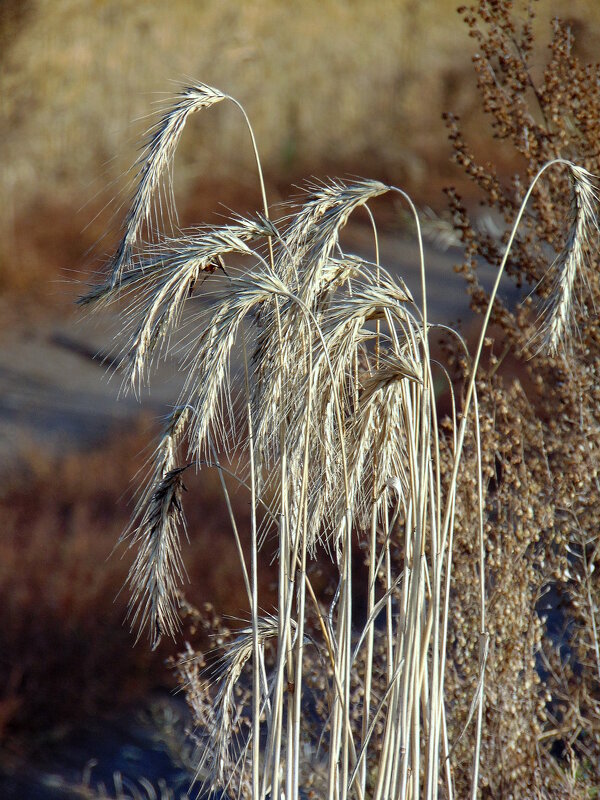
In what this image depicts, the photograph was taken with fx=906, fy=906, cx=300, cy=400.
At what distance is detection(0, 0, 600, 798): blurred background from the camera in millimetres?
2631

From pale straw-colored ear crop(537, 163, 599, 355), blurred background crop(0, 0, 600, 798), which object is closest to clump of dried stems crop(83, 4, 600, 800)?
pale straw-colored ear crop(537, 163, 599, 355)

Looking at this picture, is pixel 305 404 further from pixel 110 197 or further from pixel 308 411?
pixel 110 197

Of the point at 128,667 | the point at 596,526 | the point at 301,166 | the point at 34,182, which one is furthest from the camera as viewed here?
the point at 301,166

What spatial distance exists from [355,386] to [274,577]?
2.07m

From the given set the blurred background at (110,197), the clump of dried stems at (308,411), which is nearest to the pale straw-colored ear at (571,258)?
the clump of dried stems at (308,411)

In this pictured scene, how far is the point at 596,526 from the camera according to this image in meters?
2.06

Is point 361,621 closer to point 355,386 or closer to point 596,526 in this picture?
point 596,526

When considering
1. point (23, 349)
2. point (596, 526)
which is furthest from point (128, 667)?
point (23, 349)

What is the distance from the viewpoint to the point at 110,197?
6.83 m

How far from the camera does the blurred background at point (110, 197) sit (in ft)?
8.63

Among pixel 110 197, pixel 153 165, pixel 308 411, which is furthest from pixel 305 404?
pixel 110 197

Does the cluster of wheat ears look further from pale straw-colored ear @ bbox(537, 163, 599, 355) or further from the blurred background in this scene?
the blurred background

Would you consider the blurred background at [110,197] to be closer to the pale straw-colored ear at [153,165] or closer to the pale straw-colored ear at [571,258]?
the pale straw-colored ear at [153,165]

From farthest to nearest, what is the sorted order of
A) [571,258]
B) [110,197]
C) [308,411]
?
[110,197], [571,258], [308,411]
